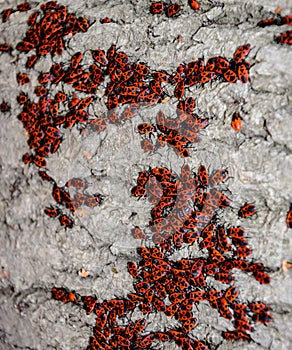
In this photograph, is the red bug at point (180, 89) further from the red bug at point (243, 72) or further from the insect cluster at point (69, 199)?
the insect cluster at point (69, 199)

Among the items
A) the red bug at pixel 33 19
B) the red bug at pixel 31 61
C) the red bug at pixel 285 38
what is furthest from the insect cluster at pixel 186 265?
the red bug at pixel 33 19

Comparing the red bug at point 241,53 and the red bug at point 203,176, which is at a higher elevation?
the red bug at point 241,53

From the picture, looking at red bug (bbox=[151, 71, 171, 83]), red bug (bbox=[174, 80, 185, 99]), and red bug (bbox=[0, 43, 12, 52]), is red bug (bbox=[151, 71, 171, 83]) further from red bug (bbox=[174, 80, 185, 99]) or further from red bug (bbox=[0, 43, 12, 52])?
red bug (bbox=[0, 43, 12, 52])

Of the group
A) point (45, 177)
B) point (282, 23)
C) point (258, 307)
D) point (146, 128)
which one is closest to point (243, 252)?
point (258, 307)

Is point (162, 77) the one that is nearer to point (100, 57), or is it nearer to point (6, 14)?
point (100, 57)

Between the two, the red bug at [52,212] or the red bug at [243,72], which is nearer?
the red bug at [243,72]

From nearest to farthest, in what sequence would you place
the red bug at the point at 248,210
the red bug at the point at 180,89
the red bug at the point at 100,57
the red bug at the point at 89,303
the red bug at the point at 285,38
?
the red bug at the point at 285,38, the red bug at the point at 248,210, the red bug at the point at 180,89, the red bug at the point at 100,57, the red bug at the point at 89,303

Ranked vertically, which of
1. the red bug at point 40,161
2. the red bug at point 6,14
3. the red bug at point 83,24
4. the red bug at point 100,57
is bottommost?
the red bug at point 40,161
